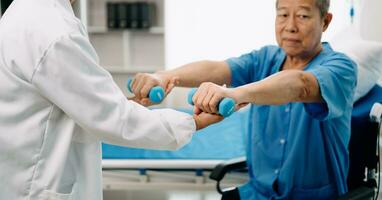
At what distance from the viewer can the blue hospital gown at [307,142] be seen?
4.90ft

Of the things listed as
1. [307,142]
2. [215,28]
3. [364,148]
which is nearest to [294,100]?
[307,142]

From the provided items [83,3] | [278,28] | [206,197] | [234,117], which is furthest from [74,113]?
[83,3]

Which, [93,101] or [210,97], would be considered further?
[210,97]

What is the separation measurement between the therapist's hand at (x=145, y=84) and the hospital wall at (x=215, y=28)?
7.61 ft

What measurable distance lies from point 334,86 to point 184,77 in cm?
53

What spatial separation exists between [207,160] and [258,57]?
700 mm

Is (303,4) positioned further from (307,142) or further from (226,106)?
(226,106)

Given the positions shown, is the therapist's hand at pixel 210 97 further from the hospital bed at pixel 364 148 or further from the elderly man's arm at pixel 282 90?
the hospital bed at pixel 364 148

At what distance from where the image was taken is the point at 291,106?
1653 mm

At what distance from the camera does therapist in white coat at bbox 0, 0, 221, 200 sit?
1043 millimetres

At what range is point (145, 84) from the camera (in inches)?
59.7

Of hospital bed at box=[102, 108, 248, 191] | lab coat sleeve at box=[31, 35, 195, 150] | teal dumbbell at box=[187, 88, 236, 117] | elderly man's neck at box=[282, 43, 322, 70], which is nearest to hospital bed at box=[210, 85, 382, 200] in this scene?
elderly man's neck at box=[282, 43, 322, 70]

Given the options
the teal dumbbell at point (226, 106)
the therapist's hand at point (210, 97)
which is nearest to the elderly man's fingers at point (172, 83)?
the therapist's hand at point (210, 97)

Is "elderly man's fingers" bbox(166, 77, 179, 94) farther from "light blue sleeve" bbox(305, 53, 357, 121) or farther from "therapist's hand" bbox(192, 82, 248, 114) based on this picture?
"light blue sleeve" bbox(305, 53, 357, 121)
